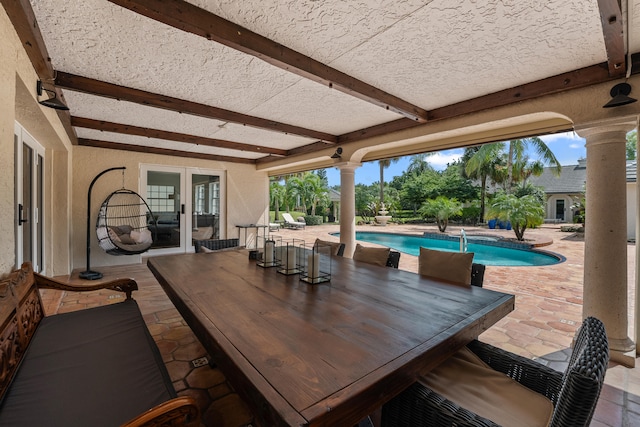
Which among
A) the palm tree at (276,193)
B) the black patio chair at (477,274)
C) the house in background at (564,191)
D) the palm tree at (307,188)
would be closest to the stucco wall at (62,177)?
the black patio chair at (477,274)

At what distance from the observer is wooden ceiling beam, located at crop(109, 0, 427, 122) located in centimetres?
162

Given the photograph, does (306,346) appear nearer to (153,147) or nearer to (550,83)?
(550,83)

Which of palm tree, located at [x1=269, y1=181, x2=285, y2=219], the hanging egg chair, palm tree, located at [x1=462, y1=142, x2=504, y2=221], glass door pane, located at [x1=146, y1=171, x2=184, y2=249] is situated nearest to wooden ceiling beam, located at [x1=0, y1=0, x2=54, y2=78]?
the hanging egg chair

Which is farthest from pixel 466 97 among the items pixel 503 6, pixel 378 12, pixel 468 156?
pixel 468 156

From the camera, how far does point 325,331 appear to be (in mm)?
1213

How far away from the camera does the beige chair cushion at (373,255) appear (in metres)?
2.78

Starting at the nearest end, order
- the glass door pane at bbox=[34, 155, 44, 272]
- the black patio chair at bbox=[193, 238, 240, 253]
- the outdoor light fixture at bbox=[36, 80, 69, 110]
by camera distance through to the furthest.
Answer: the outdoor light fixture at bbox=[36, 80, 69, 110] → the black patio chair at bbox=[193, 238, 240, 253] → the glass door pane at bbox=[34, 155, 44, 272]

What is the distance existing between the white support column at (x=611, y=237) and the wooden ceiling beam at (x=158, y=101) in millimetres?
3475

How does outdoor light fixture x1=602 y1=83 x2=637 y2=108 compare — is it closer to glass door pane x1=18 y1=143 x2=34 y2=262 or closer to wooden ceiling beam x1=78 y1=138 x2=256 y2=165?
glass door pane x1=18 y1=143 x2=34 y2=262

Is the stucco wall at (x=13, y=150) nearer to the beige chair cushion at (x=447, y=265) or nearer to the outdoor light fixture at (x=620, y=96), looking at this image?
the beige chair cushion at (x=447, y=265)

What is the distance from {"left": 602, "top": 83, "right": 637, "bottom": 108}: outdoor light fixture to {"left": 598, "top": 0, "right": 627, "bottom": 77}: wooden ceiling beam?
10cm

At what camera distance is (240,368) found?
939 mm

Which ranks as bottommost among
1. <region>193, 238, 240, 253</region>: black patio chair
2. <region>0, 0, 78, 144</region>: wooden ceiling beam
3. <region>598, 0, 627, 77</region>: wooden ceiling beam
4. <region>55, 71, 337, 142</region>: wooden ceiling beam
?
<region>193, 238, 240, 253</region>: black patio chair

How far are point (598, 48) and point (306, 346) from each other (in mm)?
2910
